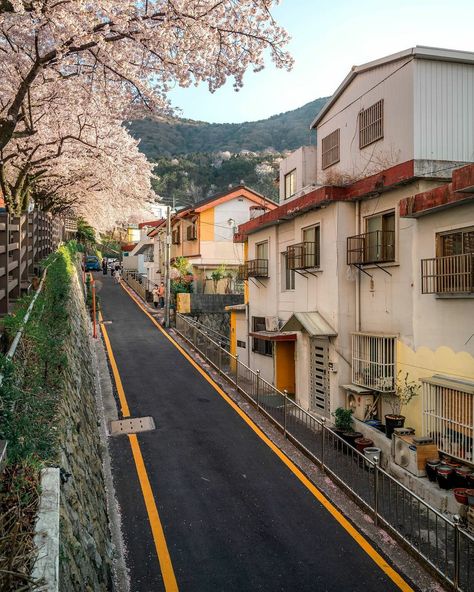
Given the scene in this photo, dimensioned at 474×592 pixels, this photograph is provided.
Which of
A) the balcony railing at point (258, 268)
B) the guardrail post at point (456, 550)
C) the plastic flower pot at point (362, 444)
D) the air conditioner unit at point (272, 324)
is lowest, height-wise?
the plastic flower pot at point (362, 444)

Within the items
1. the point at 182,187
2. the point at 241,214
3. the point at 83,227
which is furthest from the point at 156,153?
the point at 241,214

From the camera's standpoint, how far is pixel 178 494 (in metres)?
9.53

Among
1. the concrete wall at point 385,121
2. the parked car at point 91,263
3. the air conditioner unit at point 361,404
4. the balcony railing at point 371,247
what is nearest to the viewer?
the balcony railing at point 371,247

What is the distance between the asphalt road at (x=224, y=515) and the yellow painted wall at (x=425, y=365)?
4.16m

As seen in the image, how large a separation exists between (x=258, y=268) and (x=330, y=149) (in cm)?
642

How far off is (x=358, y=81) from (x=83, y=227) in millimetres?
59218

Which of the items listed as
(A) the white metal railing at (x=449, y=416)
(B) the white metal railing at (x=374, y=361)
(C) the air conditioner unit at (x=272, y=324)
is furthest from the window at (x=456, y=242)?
(C) the air conditioner unit at (x=272, y=324)

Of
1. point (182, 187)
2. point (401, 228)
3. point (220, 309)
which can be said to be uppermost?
point (182, 187)

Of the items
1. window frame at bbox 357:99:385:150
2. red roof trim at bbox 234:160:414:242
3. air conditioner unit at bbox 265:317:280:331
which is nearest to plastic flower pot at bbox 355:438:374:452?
red roof trim at bbox 234:160:414:242

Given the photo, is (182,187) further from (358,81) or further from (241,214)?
(358,81)

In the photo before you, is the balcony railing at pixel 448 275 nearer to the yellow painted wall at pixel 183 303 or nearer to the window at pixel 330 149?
the window at pixel 330 149

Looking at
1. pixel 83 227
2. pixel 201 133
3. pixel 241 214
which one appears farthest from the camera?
pixel 201 133

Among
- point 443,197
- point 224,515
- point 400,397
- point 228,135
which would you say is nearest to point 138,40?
point 443,197

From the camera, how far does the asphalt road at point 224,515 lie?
283 inches
